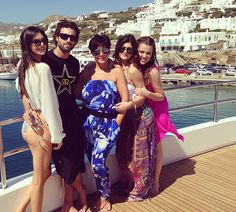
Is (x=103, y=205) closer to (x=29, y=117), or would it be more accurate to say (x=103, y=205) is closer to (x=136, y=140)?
(x=136, y=140)

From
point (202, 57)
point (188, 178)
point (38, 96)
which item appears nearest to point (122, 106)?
point (38, 96)

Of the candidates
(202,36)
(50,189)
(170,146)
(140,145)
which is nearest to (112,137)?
(140,145)

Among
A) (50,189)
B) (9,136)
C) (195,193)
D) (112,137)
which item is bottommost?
(9,136)

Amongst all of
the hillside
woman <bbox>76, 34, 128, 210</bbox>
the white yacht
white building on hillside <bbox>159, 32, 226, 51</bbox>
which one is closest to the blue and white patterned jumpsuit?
woman <bbox>76, 34, 128, 210</bbox>

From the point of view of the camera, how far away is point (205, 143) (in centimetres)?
432

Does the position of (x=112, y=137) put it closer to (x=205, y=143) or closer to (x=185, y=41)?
(x=205, y=143)

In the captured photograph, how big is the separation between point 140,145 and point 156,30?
413 feet

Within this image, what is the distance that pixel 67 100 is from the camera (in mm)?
2387

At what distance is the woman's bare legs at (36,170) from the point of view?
2.19 meters

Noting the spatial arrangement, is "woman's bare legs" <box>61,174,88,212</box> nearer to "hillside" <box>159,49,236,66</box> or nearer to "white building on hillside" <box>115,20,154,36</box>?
"hillside" <box>159,49,236,66</box>

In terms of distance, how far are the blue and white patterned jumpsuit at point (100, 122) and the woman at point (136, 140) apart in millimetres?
232

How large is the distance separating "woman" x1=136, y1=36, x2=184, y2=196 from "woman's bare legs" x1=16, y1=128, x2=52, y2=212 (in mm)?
1011

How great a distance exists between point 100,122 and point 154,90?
64cm

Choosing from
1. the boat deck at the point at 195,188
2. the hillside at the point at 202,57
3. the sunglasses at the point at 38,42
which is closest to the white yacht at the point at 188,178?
the boat deck at the point at 195,188
